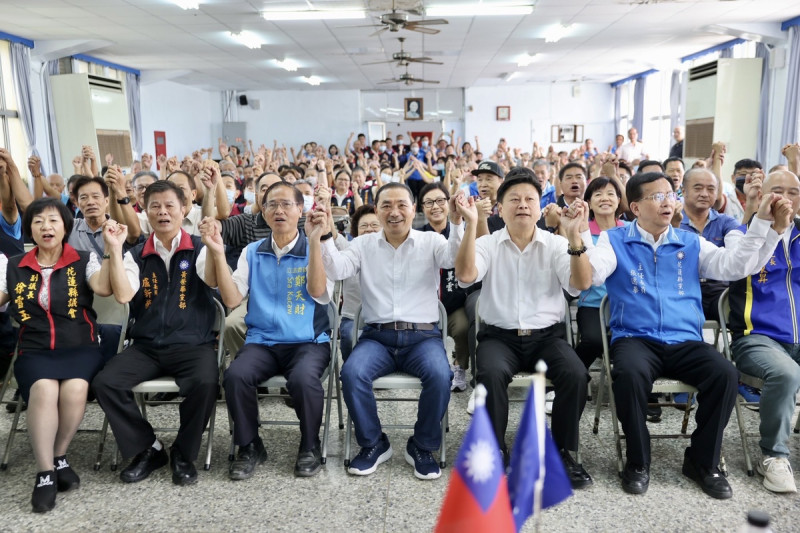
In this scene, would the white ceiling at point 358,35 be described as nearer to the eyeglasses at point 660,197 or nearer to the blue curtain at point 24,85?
the blue curtain at point 24,85

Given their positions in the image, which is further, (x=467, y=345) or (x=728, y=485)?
(x=467, y=345)

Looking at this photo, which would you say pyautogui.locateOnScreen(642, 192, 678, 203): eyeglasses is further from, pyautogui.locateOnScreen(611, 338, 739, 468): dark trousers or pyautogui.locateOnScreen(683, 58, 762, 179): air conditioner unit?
pyautogui.locateOnScreen(683, 58, 762, 179): air conditioner unit

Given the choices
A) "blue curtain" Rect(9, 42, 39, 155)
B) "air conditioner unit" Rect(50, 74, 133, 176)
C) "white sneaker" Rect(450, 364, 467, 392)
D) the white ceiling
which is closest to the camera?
"white sneaker" Rect(450, 364, 467, 392)

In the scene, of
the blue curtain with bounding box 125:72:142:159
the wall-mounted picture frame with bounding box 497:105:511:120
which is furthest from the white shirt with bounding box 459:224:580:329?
the wall-mounted picture frame with bounding box 497:105:511:120

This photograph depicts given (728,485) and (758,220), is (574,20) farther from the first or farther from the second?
(728,485)

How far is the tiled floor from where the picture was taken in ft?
7.06

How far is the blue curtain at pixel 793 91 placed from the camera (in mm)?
8109

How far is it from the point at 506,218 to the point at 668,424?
52.0 inches

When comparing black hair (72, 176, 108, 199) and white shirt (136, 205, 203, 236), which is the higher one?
black hair (72, 176, 108, 199)

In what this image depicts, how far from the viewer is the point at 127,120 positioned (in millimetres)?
10805

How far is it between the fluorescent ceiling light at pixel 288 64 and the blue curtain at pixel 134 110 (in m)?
3.00

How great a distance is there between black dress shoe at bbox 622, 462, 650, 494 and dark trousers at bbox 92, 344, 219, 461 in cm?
172

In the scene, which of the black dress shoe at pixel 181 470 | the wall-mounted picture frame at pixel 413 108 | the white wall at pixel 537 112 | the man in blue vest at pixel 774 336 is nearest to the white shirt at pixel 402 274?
the black dress shoe at pixel 181 470

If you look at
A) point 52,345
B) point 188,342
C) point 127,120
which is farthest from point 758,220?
point 127,120
